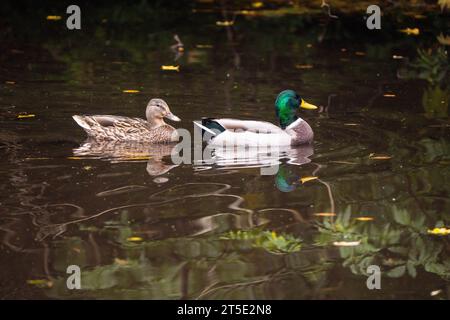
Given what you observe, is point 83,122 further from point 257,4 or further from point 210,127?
point 257,4

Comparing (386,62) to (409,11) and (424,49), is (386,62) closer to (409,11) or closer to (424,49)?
(424,49)

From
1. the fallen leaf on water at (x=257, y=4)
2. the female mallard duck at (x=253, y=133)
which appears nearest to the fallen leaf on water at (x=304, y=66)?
the female mallard duck at (x=253, y=133)

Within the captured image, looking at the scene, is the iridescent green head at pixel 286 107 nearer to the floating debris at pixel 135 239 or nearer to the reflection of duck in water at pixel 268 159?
the reflection of duck in water at pixel 268 159

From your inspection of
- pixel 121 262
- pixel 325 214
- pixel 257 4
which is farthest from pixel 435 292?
pixel 257 4

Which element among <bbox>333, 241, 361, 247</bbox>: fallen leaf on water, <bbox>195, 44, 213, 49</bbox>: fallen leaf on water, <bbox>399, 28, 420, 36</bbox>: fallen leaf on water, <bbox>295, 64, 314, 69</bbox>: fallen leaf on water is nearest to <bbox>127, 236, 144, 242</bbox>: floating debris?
<bbox>333, 241, 361, 247</bbox>: fallen leaf on water

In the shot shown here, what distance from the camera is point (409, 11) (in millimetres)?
22234

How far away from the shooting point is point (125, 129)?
11820mm

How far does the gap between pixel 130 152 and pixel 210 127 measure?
1.06 meters

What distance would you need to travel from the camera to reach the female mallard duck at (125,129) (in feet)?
38.7

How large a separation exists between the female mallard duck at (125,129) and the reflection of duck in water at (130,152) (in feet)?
0.23

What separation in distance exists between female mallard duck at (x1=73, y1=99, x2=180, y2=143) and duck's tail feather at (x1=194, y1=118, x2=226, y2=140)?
0.33 m

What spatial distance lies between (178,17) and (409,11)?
4.80 metres

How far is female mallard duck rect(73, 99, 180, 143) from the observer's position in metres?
11.8

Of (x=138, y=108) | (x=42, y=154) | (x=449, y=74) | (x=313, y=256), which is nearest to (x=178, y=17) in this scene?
(x=449, y=74)
